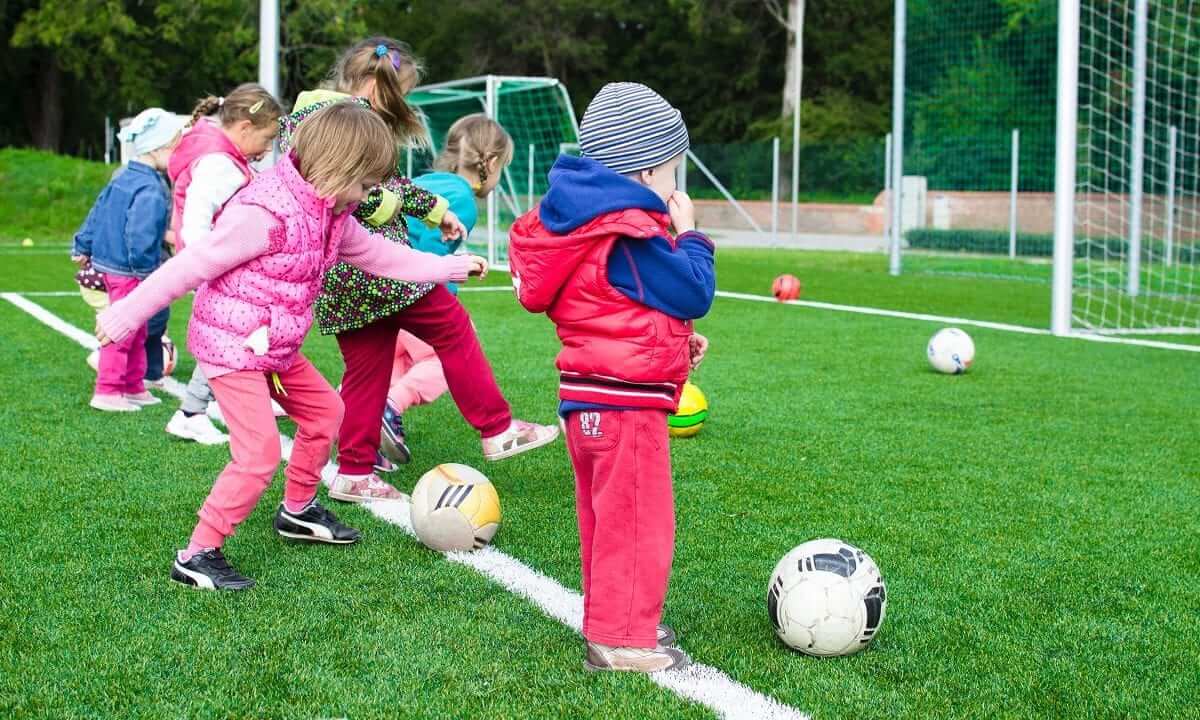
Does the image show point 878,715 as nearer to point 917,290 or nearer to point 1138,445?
point 1138,445

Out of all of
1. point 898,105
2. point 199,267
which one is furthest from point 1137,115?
point 199,267

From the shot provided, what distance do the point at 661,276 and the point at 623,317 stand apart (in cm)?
14

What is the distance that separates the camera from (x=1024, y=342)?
10445mm

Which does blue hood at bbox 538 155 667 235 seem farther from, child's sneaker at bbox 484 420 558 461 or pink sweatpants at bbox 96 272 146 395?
pink sweatpants at bbox 96 272 146 395

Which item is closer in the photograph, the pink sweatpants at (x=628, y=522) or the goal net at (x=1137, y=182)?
the pink sweatpants at (x=628, y=522)

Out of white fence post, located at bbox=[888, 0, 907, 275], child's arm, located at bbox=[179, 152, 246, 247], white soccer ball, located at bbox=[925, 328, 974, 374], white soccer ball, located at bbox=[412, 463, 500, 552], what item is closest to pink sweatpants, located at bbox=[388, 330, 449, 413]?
child's arm, located at bbox=[179, 152, 246, 247]

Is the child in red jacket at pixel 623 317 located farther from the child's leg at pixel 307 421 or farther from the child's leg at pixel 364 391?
the child's leg at pixel 364 391

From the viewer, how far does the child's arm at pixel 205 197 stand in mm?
5234

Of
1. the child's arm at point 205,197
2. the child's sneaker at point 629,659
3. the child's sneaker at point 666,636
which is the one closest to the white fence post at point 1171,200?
the child's arm at point 205,197

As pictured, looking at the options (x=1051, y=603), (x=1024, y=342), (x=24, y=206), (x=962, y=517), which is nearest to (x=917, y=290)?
(x=1024, y=342)

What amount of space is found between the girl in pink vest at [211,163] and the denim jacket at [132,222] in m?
0.19

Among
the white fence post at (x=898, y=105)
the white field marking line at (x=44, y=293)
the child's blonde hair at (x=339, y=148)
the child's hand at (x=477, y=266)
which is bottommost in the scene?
the white field marking line at (x=44, y=293)

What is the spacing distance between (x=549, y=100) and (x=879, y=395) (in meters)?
17.3

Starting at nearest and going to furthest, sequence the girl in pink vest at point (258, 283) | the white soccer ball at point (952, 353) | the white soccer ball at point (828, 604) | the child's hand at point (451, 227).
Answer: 1. the white soccer ball at point (828, 604)
2. the girl in pink vest at point (258, 283)
3. the child's hand at point (451, 227)
4. the white soccer ball at point (952, 353)
